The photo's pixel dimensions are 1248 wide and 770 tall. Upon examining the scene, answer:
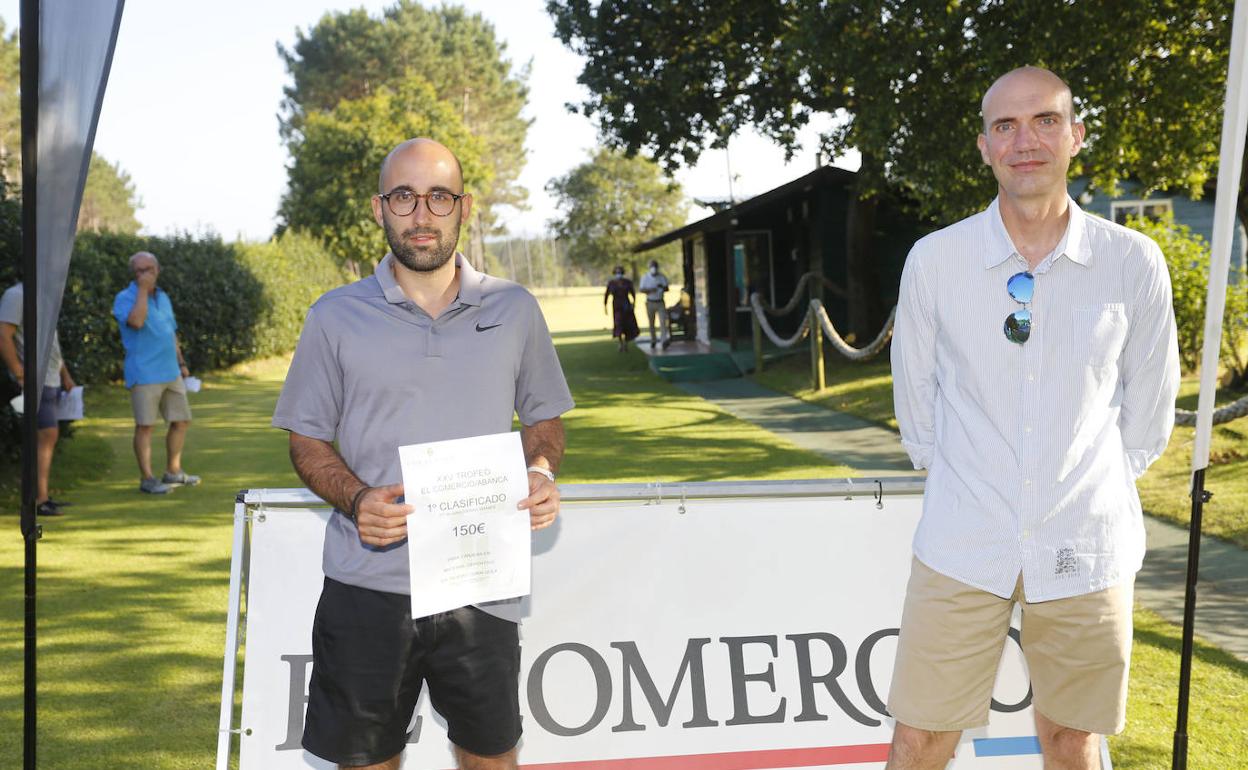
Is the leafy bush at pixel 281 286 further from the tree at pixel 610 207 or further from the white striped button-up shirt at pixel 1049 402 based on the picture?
the tree at pixel 610 207

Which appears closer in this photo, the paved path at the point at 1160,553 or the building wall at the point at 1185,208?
the paved path at the point at 1160,553

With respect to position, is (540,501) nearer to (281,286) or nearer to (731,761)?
(731,761)

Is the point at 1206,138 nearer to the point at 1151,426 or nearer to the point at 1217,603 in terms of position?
the point at 1217,603

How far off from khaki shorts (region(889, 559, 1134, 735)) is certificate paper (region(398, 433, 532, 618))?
1.04 m

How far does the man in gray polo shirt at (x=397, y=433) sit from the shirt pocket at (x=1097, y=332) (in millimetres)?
1370

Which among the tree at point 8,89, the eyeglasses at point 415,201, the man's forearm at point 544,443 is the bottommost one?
Result: the man's forearm at point 544,443

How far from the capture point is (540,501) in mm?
2936

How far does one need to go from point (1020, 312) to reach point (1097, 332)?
19cm

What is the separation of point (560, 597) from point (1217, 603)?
4.43 m

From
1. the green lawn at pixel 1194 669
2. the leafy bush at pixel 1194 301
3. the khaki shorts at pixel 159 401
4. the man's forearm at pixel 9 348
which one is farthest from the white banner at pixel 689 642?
the leafy bush at pixel 1194 301

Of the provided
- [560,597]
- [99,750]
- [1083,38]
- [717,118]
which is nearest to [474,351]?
[560,597]

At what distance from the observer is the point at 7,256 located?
34.3ft

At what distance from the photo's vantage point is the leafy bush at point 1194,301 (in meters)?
14.1

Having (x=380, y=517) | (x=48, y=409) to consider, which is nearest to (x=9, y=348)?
(x=48, y=409)
